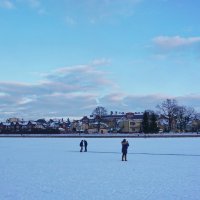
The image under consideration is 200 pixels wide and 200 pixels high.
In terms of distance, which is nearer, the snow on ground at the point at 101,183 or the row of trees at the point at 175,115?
the snow on ground at the point at 101,183

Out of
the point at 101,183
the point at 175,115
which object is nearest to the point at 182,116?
the point at 175,115

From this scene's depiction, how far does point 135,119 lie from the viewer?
164 metres

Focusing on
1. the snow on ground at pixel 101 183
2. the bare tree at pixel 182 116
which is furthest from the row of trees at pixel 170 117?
the snow on ground at pixel 101 183

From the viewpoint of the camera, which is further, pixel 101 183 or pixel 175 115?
pixel 175 115

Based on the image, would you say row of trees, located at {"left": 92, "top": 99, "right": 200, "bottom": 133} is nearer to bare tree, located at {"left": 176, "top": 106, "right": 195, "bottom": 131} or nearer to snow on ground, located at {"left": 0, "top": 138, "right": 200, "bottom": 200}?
bare tree, located at {"left": 176, "top": 106, "right": 195, "bottom": 131}

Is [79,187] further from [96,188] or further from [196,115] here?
[196,115]

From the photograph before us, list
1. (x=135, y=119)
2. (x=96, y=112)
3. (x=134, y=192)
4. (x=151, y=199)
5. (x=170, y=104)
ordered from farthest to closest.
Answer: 1. (x=135, y=119)
2. (x=96, y=112)
3. (x=170, y=104)
4. (x=134, y=192)
5. (x=151, y=199)

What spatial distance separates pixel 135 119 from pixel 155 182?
492 ft

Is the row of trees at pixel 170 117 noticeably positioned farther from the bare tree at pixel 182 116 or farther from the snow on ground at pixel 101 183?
the snow on ground at pixel 101 183

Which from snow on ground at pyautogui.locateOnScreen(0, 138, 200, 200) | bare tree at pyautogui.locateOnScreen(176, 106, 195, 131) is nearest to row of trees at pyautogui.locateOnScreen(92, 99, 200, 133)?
bare tree at pyautogui.locateOnScreen(176, 106, 195, 131)

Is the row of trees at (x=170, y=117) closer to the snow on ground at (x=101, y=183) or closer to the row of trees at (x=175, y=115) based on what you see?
the row of trees at (x=175, y=115)

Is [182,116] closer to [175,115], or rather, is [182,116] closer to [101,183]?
[175,115]

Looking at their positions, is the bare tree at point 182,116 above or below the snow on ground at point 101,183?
above

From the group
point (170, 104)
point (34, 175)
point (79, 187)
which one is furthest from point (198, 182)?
point (170, 104)
